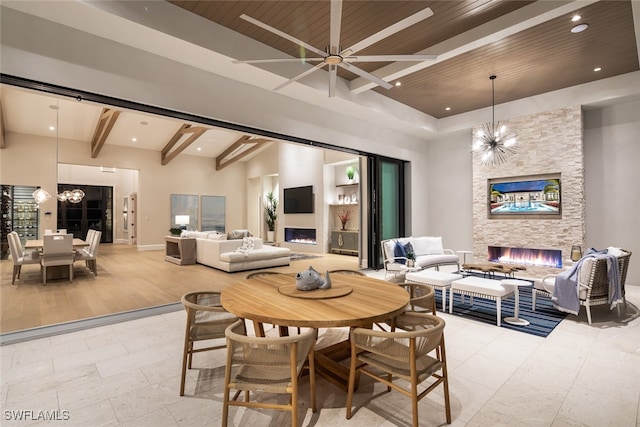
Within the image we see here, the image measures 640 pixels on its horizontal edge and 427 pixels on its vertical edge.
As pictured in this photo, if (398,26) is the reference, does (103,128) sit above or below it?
above

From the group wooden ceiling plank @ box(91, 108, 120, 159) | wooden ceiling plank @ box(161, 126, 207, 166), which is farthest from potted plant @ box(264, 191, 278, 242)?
wooden ceiling plank @ box(91, 108, 120, 159)

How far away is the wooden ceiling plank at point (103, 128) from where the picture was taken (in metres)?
7.78

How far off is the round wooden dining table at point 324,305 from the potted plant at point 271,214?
10.2 meters

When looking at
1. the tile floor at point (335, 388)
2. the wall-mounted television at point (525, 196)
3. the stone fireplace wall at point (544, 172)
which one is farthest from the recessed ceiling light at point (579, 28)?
the tile floor at point (335, 388)

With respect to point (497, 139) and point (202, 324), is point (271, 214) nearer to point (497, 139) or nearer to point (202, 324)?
point (497, 139)

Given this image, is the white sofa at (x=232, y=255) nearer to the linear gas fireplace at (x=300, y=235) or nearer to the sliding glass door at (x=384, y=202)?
the sliding glass door at (x=384, y=202)

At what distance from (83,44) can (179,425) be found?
3624 millimetres

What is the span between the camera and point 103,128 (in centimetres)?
866

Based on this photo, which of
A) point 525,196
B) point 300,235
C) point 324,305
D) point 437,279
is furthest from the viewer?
point 300,235

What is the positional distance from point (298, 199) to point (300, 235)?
1.32 m

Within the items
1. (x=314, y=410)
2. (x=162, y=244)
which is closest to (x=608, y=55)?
(x=314, y=410)

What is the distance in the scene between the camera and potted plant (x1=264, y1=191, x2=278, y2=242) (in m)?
12.9

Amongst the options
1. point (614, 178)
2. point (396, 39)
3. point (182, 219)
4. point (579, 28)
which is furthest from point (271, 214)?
point (579, 28)

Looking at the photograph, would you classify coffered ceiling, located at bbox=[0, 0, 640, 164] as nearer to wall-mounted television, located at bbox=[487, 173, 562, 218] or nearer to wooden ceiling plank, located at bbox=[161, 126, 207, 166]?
wall-mounted television, located at bbox=[487, 173, 562, 218]
